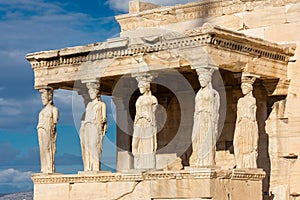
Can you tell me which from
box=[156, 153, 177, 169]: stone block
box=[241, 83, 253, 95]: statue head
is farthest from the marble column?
box=[241, 83, 253, 95]: statue head

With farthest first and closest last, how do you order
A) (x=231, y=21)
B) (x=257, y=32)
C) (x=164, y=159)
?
(x=164, y=159) → (x=231, y=21) → (x=257, y=32)

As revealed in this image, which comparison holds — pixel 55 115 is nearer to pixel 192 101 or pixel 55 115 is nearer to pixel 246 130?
pixel 192 101

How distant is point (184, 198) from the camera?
14445 mm

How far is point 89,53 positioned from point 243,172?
330 centimetres

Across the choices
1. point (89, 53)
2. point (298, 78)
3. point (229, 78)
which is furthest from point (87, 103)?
point (298, 78)

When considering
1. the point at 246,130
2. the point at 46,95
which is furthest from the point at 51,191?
the point at 246,130

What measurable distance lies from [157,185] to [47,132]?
8.58ft

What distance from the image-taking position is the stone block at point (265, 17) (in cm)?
1622

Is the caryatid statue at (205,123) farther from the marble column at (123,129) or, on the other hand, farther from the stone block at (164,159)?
the marble column at (123,129)

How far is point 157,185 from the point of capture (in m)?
14.7

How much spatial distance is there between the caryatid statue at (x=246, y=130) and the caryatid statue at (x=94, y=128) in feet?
7.53

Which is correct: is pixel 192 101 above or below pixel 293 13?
A: below

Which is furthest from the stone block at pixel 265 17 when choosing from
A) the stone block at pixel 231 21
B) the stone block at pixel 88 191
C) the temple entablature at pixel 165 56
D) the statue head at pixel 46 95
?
the stone block at pixel 88 191

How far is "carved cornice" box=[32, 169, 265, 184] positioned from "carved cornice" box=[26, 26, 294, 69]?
75.9 inches
